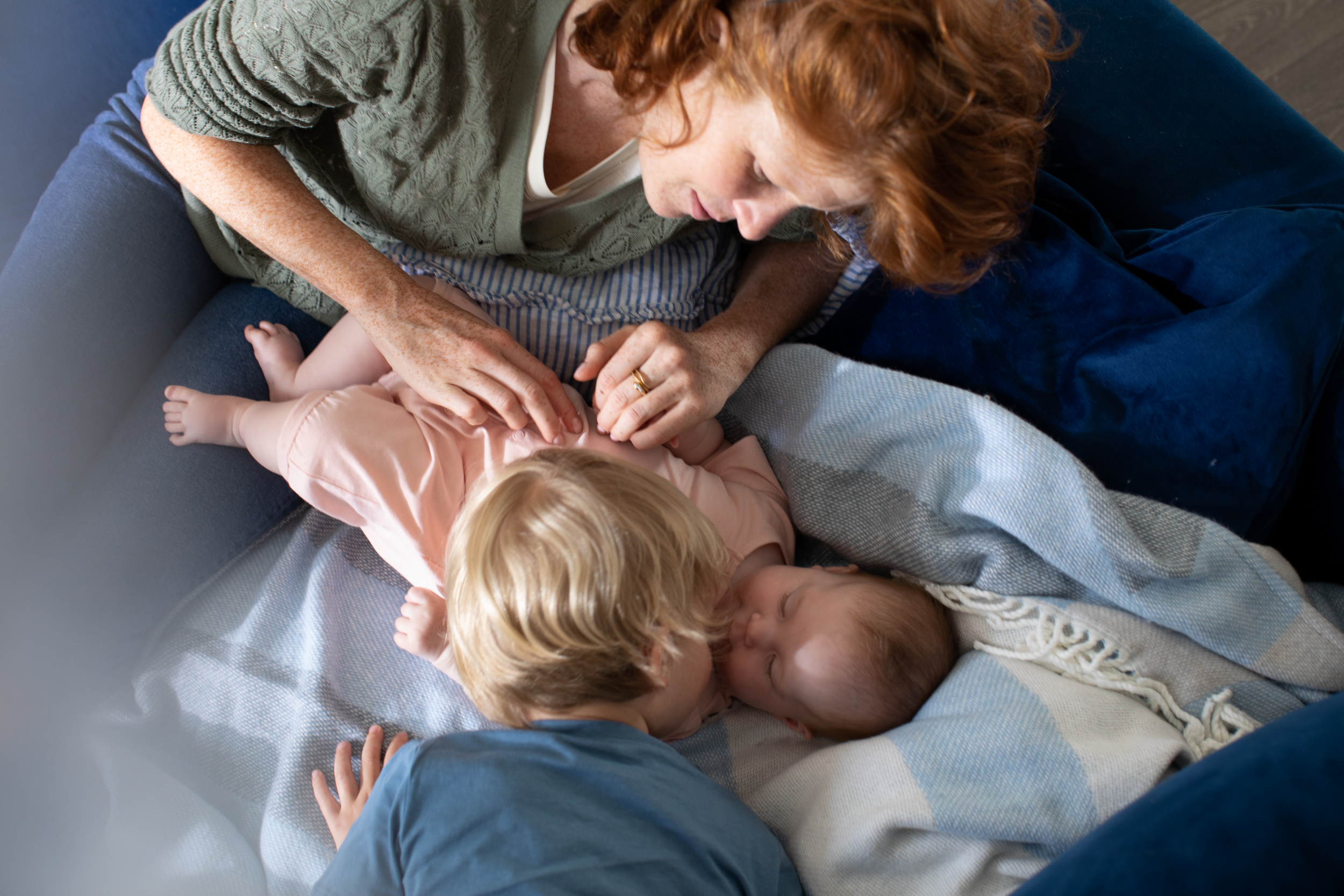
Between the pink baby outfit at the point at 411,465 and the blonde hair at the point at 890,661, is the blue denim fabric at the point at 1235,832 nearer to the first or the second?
the blonde hair at the point at 890,661

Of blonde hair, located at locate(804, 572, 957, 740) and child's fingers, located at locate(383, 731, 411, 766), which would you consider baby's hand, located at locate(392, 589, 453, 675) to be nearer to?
child's fingers, located at locate(383, 731, 411, 766)

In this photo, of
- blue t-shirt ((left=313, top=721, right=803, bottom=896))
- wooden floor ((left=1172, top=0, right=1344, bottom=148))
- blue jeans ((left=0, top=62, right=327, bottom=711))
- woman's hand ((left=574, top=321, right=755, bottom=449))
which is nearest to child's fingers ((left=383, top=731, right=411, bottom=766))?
blue t-shirt ((left=313, top=721, right=803, bottom=896))

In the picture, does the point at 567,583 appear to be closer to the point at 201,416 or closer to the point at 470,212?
the point at 470,212

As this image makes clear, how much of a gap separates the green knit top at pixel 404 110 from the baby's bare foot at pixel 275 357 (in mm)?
218

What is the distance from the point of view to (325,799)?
1026 millimetres

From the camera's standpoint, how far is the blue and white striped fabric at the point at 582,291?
120cm

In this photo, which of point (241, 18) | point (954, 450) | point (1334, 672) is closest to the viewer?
point (241, 18)

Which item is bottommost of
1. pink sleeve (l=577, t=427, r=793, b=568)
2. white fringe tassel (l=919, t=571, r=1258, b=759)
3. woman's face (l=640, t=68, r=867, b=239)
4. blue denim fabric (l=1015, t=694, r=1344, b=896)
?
white fringe tassel (l=919, t=571, r=1258, b=759)

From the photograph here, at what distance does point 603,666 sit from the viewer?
3.00ft

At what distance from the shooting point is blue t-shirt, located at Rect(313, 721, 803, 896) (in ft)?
2.72

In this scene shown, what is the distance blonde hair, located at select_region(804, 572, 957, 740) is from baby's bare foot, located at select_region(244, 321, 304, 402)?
2.88 ft

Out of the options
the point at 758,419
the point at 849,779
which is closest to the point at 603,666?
the point at 849,779

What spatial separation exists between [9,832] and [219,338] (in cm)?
68

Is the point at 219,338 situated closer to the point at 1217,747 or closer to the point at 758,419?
the point at 758,419
